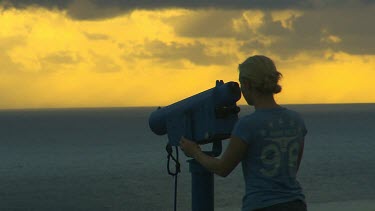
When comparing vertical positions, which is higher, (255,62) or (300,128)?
(255,62)

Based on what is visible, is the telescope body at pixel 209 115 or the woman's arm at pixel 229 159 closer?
the woman's arm at pixel 229 159

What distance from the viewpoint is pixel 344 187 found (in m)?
31.8

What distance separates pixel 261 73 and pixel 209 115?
2.49 feet

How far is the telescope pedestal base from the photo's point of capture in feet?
13.8

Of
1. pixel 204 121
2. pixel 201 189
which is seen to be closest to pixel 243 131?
pixel 204 121

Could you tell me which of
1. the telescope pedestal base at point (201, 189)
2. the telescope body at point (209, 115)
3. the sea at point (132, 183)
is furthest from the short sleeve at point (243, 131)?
the sea at point (132, 183)

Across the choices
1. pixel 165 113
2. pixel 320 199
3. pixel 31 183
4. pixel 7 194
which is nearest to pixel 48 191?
pixel 7 194

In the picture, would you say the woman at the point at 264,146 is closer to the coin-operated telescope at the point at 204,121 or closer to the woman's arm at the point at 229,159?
the woman's arm at the point at 229,159

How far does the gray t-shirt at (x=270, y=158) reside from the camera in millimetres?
3326

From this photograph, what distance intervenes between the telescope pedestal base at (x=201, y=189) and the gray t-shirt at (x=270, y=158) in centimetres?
81

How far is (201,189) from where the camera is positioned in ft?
13.9

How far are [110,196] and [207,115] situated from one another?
2476 cm

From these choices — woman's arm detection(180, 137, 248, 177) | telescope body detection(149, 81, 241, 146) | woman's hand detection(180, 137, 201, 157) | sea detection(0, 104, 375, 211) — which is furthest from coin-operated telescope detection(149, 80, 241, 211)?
sea detection(0, 104, 375, 211)

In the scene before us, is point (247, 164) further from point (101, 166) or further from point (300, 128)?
point (101, 166)
